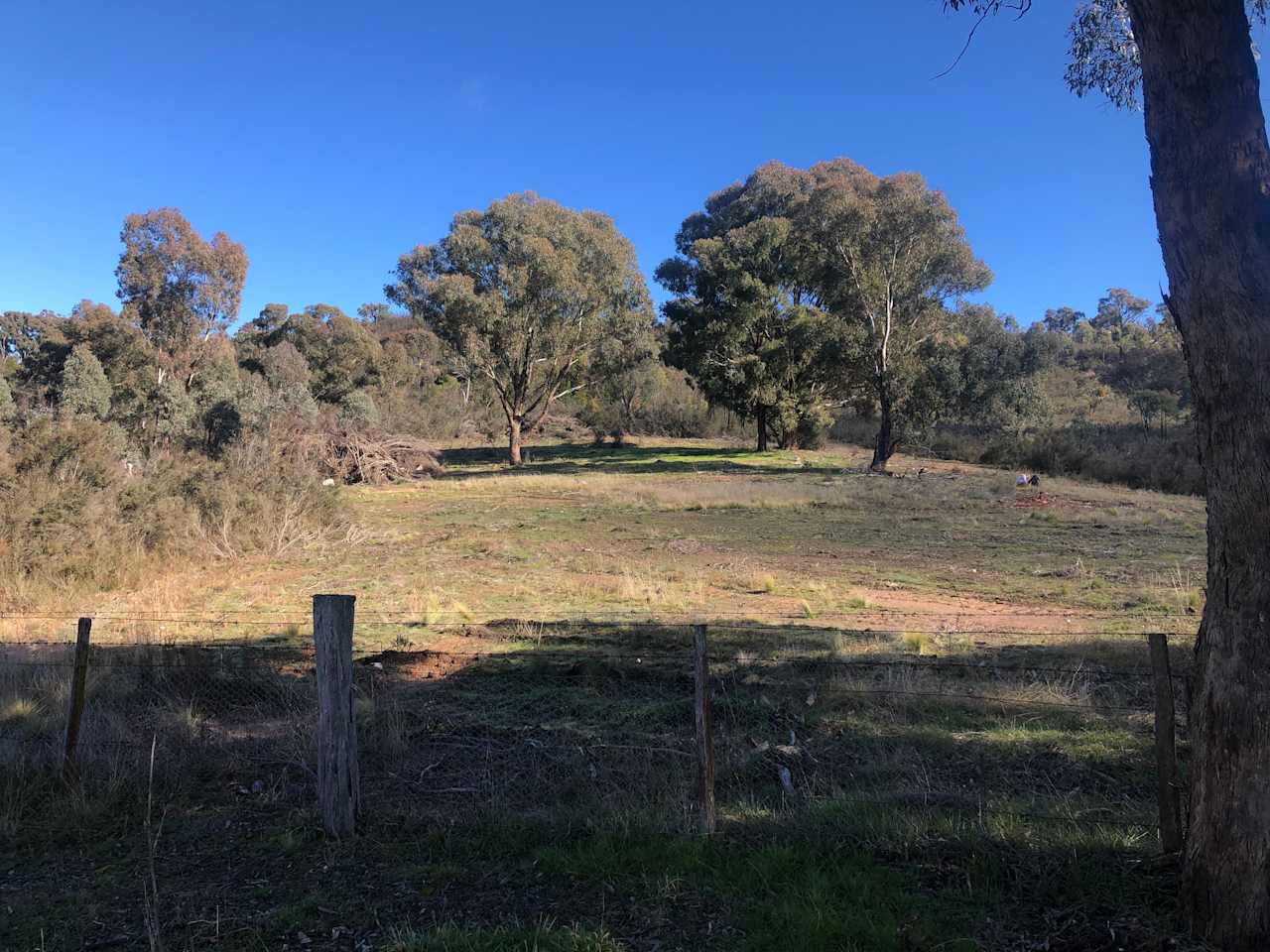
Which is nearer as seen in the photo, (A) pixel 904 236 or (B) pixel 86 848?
(B) pixel 86 848

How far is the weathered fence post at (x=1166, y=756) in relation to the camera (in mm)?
3592

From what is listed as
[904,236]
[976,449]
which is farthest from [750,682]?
[976,449]

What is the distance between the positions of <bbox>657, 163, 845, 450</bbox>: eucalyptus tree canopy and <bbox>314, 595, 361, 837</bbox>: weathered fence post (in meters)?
37.7

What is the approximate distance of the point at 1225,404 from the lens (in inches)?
122

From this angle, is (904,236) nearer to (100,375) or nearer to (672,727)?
(672,727)

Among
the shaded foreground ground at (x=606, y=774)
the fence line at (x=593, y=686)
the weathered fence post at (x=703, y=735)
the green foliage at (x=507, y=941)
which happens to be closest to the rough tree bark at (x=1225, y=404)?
the shaded foreground ground at (x=606, y=774)

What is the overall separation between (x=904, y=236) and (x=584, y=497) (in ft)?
62.3

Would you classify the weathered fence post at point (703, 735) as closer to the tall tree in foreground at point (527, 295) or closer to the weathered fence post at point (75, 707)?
the weathered fence post at point (75, 707)

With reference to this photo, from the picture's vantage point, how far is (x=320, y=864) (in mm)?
3988

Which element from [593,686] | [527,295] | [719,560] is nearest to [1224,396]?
A: [593,686]

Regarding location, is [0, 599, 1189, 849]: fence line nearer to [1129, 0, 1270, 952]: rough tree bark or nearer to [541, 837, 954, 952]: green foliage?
[541, 837, 954, 952]: green foliage

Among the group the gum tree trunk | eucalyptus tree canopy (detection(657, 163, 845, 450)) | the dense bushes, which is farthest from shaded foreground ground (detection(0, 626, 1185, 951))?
the gum tree trunk

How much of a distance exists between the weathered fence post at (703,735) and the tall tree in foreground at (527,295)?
1523 inches

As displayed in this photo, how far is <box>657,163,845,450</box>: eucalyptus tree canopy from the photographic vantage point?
1623 inches
